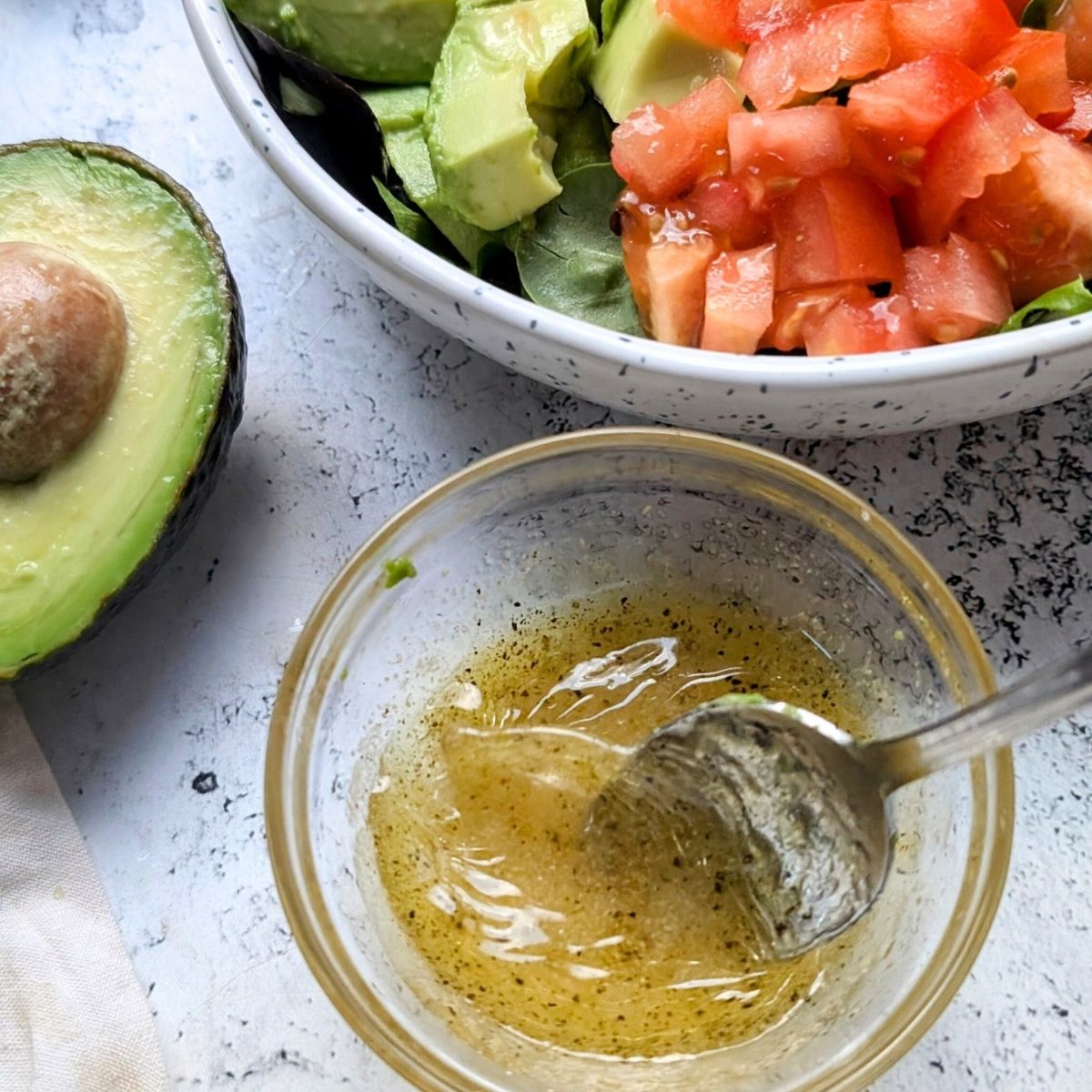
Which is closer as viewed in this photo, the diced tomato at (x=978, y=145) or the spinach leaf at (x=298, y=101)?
the diced tomato at (x=978, y=145)

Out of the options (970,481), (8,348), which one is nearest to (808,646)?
(970,481)

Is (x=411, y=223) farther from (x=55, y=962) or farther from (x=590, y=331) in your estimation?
(x=55, y=962)

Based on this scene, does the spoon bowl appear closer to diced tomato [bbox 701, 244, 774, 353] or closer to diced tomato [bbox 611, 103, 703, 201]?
diced tomato [bbox 701, 244, 774, 353]

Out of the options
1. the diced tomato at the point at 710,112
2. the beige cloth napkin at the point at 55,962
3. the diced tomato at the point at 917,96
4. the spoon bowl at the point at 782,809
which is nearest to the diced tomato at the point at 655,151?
the diced tomato at the point at 710,112

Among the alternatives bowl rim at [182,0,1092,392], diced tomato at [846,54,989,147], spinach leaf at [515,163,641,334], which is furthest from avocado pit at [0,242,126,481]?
diced tomato at [846,54,989,147]

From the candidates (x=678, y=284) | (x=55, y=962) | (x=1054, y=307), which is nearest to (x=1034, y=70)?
(x=1054, y=307)

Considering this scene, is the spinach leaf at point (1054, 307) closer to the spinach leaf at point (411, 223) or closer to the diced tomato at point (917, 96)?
the diced tomato at point (917, 96)
